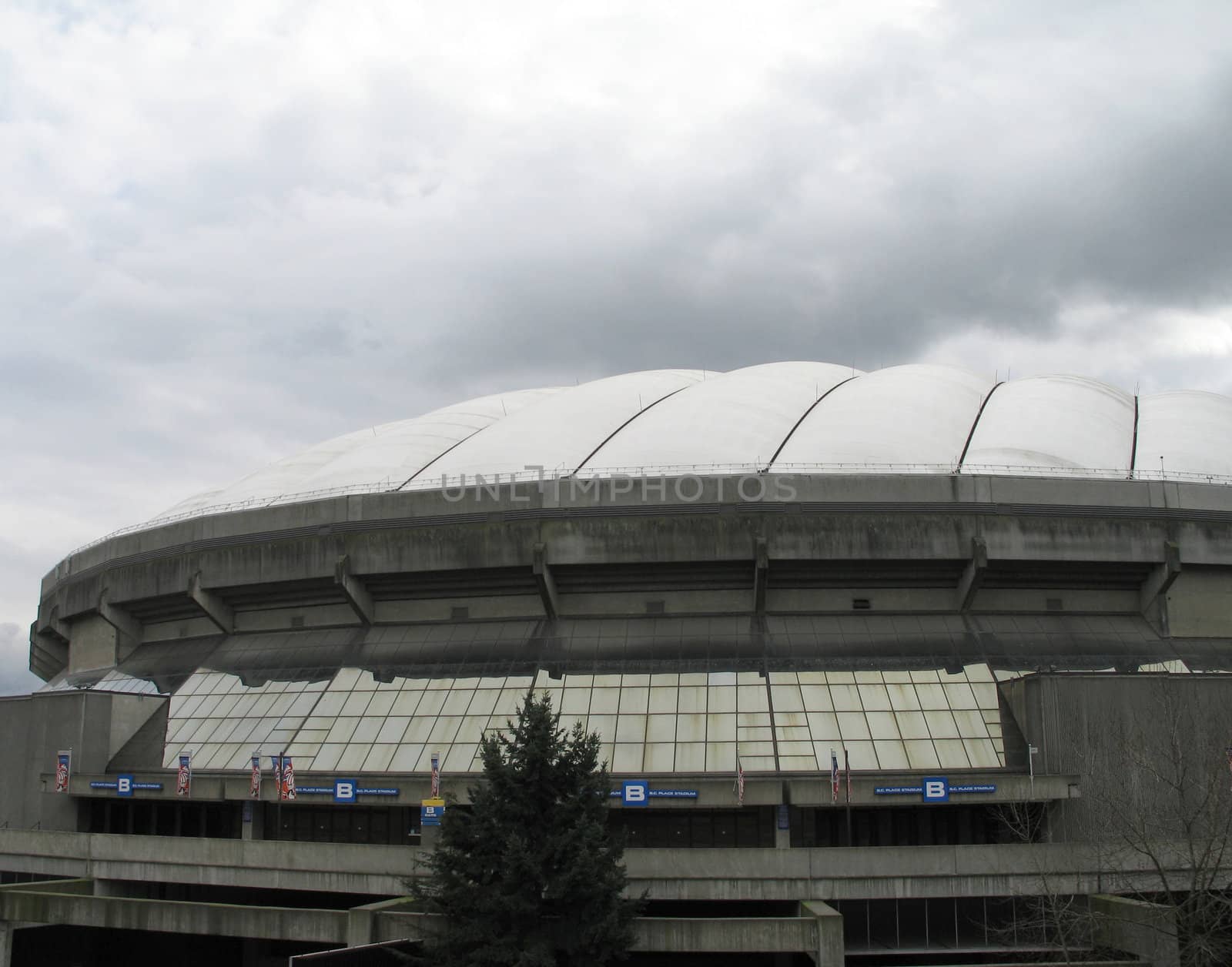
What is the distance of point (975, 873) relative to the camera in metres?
25.4

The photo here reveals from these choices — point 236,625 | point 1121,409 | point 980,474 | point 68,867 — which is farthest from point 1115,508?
point 68,867

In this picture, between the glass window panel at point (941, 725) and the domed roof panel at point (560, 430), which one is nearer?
the glass window panel at point (941, 725)

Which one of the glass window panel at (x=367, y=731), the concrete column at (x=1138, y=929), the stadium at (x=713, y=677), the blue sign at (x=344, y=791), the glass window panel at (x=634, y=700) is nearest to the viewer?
the concrete column at (x=1138, y=929)

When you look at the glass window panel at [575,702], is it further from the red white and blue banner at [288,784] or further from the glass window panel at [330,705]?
the red white and blue banner at [288,784]

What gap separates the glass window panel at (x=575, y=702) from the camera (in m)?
29.9

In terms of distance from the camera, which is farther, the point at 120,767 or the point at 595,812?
the point at 120,767

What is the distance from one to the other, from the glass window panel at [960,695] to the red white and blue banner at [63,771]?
80.0ft

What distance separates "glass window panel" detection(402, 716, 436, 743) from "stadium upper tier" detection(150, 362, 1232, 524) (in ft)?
29.7

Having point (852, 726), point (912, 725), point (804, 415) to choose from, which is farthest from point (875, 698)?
point (804, 415)

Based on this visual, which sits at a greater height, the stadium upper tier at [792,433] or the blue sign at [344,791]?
the stadium upper tier at [792,433]

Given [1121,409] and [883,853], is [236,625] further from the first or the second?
[1121,409]

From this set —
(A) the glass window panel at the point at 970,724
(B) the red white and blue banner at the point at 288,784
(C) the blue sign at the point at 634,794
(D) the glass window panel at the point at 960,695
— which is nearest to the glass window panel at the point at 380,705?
(B) the red white and blue banner at the point at 288,784

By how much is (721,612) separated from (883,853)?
9.95m

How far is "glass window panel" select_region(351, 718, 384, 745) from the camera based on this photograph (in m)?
30.2
